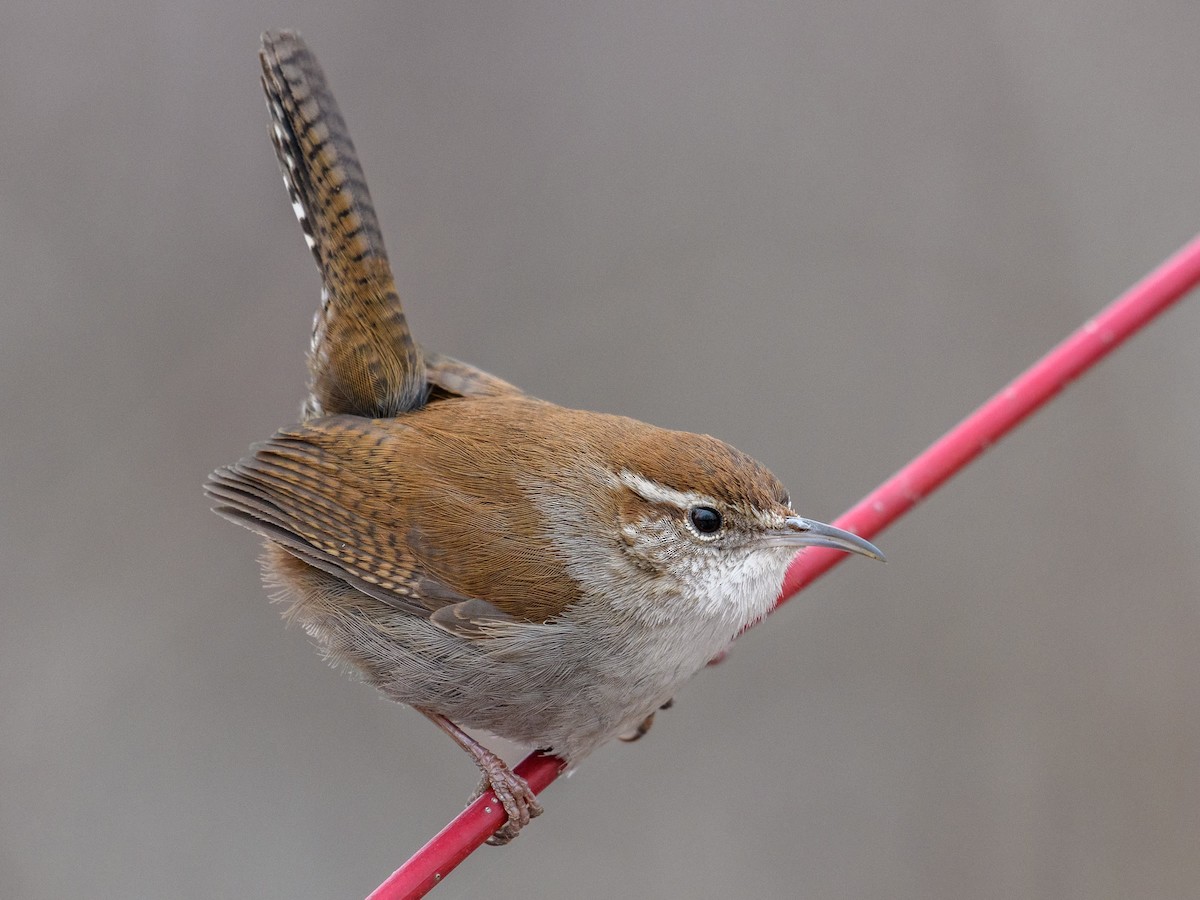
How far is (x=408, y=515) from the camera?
3135 millimetres

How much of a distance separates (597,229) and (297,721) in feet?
8.95

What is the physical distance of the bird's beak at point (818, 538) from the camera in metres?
2.80

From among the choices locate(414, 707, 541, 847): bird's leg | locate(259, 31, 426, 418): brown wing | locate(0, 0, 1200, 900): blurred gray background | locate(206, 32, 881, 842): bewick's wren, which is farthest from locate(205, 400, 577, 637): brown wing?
locate(0, 0, 1200, 900): blurred gray background

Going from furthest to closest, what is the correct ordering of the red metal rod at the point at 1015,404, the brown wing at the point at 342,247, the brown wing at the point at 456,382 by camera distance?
the brown wing at the point at 456,382
the brown wing at the point at 342,247
the red metal rod at the point at 1015,404

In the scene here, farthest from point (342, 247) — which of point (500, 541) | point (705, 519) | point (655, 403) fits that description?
point (655, 403)

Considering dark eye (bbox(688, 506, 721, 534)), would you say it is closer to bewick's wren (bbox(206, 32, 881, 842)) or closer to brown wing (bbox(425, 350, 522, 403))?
bewick's wren (bbox(206, 32, 881, 842))

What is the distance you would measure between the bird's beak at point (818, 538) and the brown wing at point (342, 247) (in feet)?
4.07

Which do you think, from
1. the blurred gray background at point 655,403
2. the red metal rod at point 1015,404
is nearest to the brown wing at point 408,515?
→ the red metal rod at point 1015,404

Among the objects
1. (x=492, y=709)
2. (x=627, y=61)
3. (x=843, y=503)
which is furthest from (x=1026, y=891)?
(x=627, y=61)

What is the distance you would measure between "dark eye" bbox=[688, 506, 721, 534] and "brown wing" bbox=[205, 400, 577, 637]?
1.14 ft

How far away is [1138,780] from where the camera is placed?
199 inches

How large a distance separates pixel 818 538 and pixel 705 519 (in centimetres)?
27

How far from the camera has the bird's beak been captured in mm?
2799

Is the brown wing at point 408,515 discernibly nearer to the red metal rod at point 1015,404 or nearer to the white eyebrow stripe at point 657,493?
the white eyebrow stripe at point 657,493
